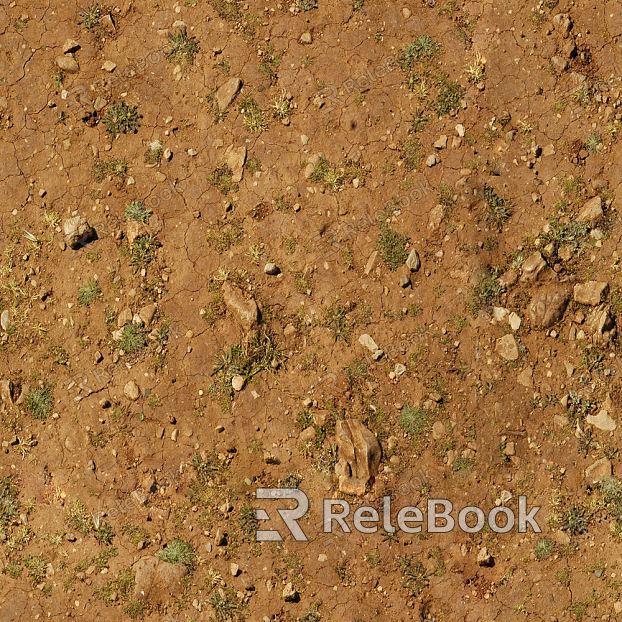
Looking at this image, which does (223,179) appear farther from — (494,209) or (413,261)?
(494,209)

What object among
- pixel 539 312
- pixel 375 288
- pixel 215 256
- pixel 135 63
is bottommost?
pixel 539 312

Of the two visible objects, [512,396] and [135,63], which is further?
[135,63]

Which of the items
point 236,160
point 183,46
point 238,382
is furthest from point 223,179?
point 238,382

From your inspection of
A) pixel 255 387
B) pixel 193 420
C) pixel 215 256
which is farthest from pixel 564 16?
pixel 193 420

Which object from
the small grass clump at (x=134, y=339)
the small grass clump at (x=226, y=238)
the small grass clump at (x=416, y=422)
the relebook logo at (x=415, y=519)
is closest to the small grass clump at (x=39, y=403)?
the small grass clump at (x=134, y=339)

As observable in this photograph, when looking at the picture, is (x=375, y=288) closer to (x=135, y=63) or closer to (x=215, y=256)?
(x=215, y=256)

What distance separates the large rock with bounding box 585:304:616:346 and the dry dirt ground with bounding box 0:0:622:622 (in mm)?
52

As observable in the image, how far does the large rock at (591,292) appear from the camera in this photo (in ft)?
21.1

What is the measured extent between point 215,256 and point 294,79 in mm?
2169

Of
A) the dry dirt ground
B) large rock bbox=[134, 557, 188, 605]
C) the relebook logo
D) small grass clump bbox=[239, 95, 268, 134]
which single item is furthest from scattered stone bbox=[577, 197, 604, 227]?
large rock bbox=[134, 557, 188, 605]

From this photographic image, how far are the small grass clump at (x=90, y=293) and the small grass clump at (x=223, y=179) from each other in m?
1.73

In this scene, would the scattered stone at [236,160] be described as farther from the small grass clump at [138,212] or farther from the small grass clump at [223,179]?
the small grass clump at [138,212]

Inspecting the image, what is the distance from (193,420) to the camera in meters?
6.55

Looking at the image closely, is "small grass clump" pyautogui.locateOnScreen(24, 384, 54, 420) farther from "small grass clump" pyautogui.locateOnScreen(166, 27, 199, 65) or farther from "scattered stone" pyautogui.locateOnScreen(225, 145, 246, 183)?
"small grass clump" pyautogui.locateOnScreen(166, 27, 199, 65)
